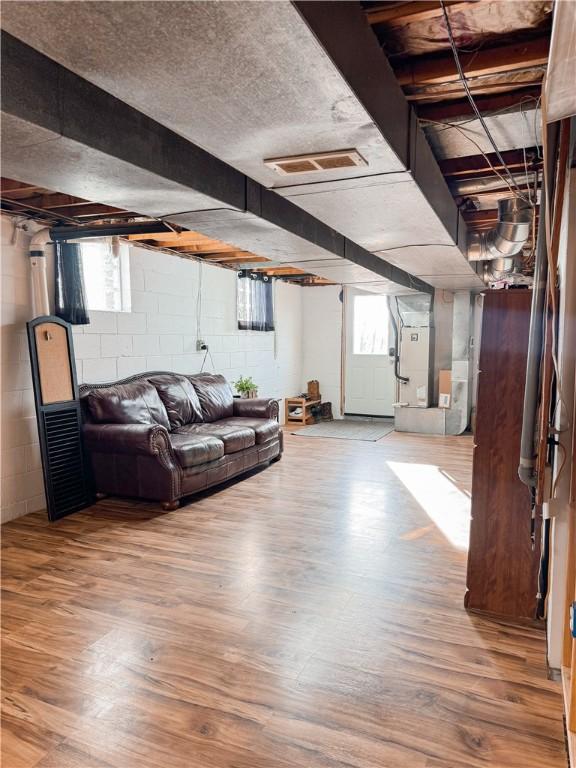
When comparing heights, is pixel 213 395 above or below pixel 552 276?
below

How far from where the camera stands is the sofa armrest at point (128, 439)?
3881 millimetres

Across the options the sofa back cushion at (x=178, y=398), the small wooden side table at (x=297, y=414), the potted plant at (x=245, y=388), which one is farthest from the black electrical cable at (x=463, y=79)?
the small wooden side table at (x=297, y=414)

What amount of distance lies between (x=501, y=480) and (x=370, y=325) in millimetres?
6273

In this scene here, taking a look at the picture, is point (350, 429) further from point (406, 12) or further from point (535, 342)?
point (406, 12)

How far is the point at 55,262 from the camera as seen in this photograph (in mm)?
4074

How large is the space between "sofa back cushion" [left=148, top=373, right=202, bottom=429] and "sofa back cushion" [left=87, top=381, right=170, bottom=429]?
14 cm

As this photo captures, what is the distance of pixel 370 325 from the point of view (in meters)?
8.59

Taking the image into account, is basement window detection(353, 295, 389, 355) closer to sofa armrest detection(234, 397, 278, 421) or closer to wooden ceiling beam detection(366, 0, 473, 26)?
sofa armrest detection(234, 397, 278, 421)

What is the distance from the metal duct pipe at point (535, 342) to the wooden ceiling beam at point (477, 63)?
25 cm

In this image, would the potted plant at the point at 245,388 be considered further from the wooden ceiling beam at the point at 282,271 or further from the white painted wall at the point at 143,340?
the wooden ceiling beam at the point at 282,271

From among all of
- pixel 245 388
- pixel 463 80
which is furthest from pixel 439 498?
pixel 463 80

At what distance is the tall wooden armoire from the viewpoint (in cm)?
243

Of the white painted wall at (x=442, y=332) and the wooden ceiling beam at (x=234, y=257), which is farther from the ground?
the wooden ceiling beam at (x=234, y=257)

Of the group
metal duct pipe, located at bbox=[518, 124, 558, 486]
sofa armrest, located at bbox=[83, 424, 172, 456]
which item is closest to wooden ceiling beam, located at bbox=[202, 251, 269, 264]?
sofa armrest, located at bbox=[83, 424, 172, 456]
